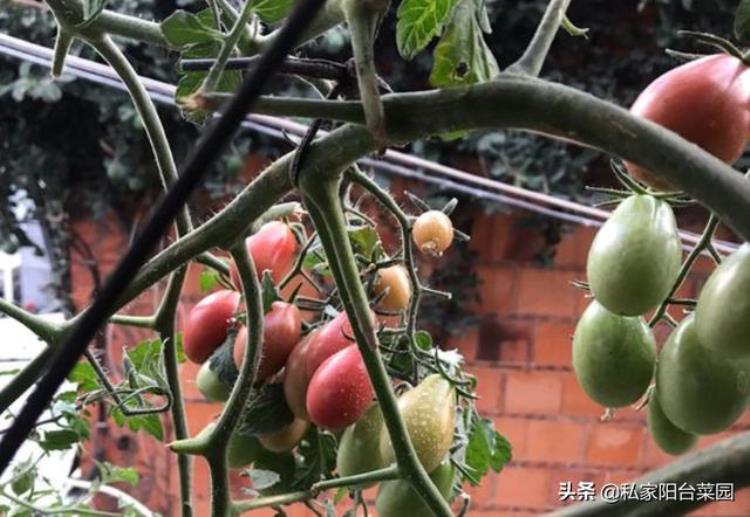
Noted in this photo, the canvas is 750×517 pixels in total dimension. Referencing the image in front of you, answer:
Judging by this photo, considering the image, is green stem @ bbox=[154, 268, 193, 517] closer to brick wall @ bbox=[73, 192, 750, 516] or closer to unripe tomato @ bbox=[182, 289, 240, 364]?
unripe tomato @ bbox=[182, 289, 240, 364]

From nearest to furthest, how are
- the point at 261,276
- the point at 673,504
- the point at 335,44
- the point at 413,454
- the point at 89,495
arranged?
1. the point at 673,504
2. the point at 413,454
3. the point at 261,276
4. the point at 89,495
5. the point at 335,44

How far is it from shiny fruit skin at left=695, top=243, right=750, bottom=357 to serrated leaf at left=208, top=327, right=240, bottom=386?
0.23 m

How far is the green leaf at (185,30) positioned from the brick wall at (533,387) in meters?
0.83

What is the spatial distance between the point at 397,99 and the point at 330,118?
20 mm

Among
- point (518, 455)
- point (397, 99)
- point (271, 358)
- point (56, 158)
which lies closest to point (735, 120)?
point (397, 99)

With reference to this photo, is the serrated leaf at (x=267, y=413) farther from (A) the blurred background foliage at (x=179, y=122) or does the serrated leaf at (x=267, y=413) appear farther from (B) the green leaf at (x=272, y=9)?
(A) the blurred background foliage at (x=179, y=122)

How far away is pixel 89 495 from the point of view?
0.58m

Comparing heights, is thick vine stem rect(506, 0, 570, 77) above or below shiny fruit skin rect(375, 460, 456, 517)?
above

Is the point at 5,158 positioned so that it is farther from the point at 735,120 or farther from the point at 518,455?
the point at 735,120

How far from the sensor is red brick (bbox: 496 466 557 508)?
1.09 m

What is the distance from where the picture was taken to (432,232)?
0.40 m

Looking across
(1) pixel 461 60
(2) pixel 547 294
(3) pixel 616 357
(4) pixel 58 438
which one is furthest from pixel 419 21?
(2) pixel 547 294

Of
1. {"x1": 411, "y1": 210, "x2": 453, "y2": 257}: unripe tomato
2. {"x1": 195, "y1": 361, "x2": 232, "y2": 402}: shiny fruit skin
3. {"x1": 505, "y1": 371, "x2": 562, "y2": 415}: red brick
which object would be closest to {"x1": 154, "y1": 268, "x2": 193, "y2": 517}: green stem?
{"x1": 195, "y1": 361, "x2": 232, "y2": 402}: shiny fruit skin

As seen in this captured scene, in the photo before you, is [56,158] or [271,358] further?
[56,158]
